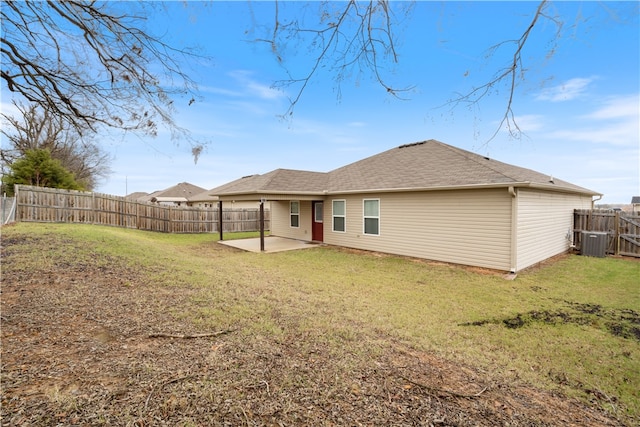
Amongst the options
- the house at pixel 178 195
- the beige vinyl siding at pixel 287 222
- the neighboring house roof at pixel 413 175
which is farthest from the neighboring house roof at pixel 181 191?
the neighboring house roof at pixel 413 175

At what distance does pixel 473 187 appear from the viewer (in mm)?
8820

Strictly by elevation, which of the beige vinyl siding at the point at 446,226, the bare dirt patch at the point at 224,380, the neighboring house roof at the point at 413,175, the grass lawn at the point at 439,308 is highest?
the neighboring house roof at the point at 413,175

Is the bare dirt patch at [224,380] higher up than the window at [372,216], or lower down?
lower down

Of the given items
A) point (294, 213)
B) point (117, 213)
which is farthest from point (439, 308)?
point (117, 213)

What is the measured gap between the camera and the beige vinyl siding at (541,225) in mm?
8656

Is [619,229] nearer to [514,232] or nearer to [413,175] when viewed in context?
[514,232]

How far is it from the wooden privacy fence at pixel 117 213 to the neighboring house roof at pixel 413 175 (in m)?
5.20

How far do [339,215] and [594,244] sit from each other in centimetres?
986

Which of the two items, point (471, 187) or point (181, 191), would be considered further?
point (181, 191)

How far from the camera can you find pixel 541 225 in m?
9.91

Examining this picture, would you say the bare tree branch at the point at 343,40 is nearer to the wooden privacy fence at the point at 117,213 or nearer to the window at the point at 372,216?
the window at the point at 372,216

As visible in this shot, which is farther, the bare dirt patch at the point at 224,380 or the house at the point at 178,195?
the house at the point at 178,195

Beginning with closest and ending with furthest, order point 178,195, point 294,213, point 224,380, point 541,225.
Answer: point 224,380 < point 541,225 < point 294,213 < point 178,195

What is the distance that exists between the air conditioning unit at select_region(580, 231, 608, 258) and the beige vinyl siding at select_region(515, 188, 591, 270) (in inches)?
27.2
